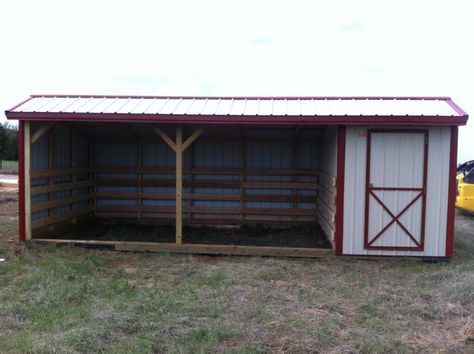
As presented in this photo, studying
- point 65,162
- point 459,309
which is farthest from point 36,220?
point 459,309

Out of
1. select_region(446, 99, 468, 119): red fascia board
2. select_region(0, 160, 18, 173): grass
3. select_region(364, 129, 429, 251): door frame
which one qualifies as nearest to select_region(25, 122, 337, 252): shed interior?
select_region(364, 129, 429, 251): door frame

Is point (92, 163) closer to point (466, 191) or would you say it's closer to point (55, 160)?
point (55, 160)

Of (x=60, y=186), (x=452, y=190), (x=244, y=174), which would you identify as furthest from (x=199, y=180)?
(x=452, y=190)

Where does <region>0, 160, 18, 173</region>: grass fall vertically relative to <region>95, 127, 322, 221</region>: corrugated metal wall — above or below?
below

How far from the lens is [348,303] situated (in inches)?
205

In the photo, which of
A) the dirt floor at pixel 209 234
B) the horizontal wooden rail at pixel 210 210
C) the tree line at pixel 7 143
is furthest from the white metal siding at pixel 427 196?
the tree line at pixel 7 143

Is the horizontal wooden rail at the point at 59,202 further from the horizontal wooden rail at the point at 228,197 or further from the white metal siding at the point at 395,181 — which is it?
the white metal siding at the point at 395,181

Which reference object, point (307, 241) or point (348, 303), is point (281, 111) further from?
point (348, 303)

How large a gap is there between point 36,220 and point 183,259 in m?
3.07

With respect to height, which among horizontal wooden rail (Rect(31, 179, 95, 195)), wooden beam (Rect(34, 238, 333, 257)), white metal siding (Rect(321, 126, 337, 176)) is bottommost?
wooden beam (Rect(34, 238, 333, 257))

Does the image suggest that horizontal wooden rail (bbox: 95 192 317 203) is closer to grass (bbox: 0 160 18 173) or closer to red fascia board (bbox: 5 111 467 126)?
red fascia board (bbox: 5 111 467 126)

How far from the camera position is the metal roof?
23.9 feet

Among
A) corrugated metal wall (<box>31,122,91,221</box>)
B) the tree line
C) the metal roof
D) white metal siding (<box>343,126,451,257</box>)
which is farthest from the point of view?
the tree line

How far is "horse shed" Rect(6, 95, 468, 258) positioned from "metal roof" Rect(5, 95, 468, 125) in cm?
2
